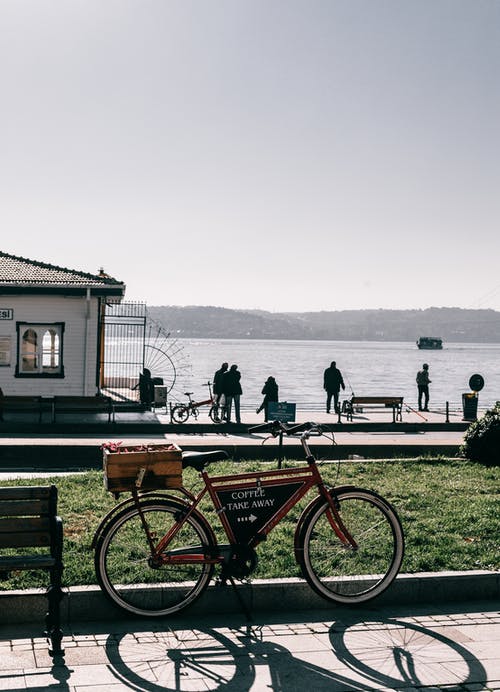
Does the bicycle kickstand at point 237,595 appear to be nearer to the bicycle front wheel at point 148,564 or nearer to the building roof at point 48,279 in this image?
the bicycle front wheel at point 148,564

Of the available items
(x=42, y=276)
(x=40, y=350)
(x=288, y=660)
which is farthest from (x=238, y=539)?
(x=42, y=276)

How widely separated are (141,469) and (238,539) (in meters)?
0.88

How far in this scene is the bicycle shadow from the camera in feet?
16.2

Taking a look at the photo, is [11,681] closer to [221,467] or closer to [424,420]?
[221,467]

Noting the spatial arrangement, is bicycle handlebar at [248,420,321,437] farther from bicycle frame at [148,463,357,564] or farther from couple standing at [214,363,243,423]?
couple standing at [214,363,243,423]

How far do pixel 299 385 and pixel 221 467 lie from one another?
5579 centimetres

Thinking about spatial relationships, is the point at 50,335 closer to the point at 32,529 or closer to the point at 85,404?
the point at 85,404

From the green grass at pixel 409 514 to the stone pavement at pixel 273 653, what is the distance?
55 cm

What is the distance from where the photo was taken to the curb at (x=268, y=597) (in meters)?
5.72

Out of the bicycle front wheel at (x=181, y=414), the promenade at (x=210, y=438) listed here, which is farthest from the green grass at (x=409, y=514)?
the bicycle front wheel at (x=181, y=414)

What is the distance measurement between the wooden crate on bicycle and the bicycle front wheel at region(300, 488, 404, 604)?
1.04 metres

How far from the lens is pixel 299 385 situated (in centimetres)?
6769

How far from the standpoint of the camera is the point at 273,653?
5.32 meters

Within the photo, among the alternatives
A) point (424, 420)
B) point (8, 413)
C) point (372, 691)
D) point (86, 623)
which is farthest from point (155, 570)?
point (424, 420)
